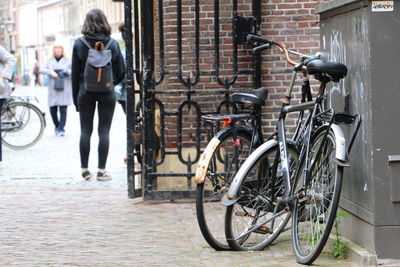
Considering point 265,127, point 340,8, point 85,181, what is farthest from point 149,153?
point 340,8

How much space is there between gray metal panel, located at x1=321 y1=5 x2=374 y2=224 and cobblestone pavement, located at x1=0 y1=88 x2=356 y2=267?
434 millimetres

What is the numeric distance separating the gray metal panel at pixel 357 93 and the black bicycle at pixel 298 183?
106 millimetres

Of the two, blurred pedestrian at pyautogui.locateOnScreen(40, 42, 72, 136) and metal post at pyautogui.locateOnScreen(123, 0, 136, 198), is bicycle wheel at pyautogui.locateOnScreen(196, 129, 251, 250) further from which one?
blurred pedestrian at pyautogui.locateOnScreen(40, 42, 72, 136)

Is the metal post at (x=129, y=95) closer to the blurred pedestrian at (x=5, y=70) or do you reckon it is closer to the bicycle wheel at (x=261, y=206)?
the bicycle wheel at (x=261, y=206)

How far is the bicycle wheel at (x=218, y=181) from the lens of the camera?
6547mm

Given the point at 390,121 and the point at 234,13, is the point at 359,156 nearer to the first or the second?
the point at 390,121

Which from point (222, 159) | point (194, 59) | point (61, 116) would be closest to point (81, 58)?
point (194, 59)

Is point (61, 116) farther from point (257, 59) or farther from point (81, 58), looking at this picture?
point (257, 59)

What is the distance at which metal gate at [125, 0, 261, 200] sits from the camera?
29.2ft

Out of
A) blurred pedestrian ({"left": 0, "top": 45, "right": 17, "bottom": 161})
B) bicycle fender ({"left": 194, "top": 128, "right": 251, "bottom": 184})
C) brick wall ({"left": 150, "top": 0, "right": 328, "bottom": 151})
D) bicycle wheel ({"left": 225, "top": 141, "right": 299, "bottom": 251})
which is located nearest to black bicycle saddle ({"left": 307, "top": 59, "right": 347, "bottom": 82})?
bicycle wheel ({"left": 225, "top": 141, "right": 299, "bottom": 251})

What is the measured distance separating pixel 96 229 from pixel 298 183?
190 centimetres

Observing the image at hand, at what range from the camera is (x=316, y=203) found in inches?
242

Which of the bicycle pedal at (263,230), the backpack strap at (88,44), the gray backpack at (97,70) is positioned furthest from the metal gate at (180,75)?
the bicycle pedal at (263,230)

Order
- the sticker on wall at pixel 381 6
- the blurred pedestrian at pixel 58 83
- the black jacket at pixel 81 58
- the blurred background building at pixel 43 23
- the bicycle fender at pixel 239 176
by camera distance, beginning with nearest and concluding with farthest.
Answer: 1. the sticker on wall at pixel 381 6
2. the bicycle fender at pixel 239 176
3. the black jacket at pixel 81 58
4. the blurred pedestrian at pixel 58 83
5. the blurred background building at pixel 43 23
